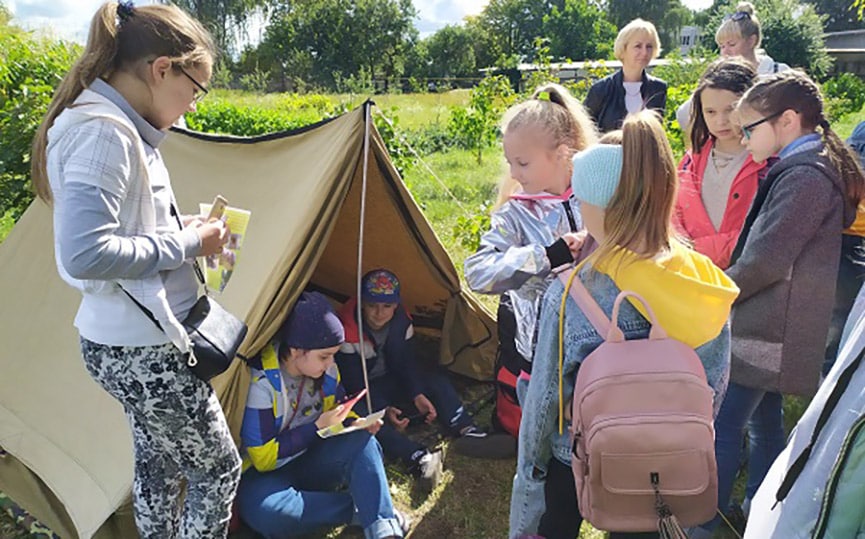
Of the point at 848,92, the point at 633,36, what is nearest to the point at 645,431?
the point at 633,36

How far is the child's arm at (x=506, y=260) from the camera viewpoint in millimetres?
2086

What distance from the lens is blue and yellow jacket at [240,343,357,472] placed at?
8.47 ft

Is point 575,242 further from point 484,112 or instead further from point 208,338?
point 484,112

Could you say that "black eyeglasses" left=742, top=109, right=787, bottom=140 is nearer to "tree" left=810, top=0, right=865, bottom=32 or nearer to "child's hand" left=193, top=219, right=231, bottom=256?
"child's hand" left=193, top=219, right=231, bottom=256

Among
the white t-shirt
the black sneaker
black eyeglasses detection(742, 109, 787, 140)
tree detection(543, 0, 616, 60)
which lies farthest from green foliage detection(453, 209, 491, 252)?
tree detection(543, 0, 616, 60)

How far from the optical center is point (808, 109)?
2230mm

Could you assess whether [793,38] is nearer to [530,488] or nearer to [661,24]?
[530,488]

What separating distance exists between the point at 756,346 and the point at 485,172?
9.18 m

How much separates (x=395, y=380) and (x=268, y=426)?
1.15 m

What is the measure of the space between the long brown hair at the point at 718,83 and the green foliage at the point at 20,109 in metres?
4.81

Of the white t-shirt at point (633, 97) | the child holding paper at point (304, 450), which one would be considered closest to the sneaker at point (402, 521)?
the child holding paper at point (304, 450)

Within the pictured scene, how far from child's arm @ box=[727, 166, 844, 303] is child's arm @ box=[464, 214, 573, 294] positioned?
690 mm

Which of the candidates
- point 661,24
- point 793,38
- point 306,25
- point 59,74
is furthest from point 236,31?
point 59,74

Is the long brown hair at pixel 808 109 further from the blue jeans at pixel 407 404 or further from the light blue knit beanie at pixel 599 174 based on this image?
the blue jeans at pixel 407 404
